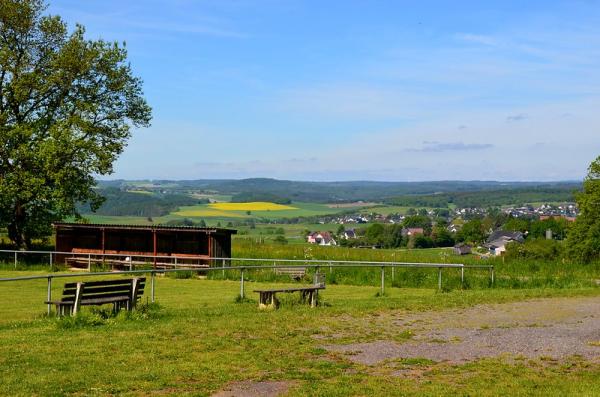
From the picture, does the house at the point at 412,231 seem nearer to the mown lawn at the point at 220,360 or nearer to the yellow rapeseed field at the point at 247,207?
the yellow rapeseed field at the point at 247,207

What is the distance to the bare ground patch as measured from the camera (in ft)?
28.8

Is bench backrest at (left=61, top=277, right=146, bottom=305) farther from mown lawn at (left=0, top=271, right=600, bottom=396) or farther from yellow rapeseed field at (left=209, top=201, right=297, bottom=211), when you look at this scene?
yellow rapeseed field at (left=209, top=201, right=297, bottom=211)

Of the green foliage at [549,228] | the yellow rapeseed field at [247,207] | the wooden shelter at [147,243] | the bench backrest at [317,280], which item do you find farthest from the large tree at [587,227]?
the yellow rapeseed field at [247,207]

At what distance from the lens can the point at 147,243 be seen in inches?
1400

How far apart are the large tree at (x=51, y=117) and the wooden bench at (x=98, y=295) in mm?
20587

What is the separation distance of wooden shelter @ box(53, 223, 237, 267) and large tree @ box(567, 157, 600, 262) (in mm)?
40204

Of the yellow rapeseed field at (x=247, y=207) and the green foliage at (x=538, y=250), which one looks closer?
the green foliage at (x=538, y=250)

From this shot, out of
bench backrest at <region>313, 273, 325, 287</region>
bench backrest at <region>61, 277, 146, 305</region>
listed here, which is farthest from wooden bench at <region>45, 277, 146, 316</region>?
bench backrest at <region>313, 273, 325, 287</region>

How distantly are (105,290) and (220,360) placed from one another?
5.76 metres

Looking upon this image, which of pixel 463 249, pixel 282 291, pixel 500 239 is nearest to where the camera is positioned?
pixel 282 291

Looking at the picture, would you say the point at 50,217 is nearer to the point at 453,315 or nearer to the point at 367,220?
the point at 453,315

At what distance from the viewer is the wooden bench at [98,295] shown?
14.8 metres

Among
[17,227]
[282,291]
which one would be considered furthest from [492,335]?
[17,227]

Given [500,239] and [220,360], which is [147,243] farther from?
[500,239]
